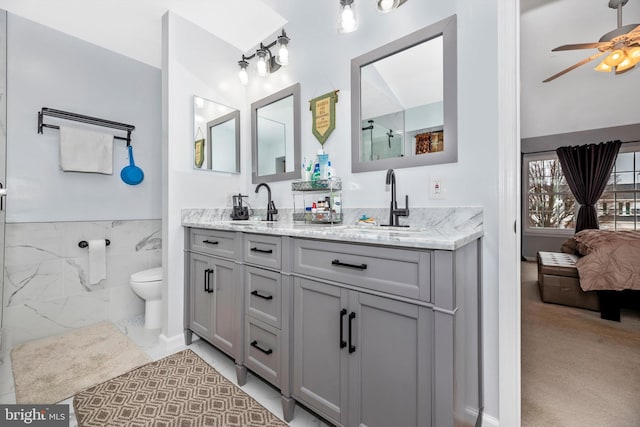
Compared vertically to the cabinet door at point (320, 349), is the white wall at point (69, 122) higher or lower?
higher

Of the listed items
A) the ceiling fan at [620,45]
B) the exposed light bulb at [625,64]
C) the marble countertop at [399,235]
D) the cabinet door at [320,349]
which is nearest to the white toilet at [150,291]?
the marble countertop at [399,235]

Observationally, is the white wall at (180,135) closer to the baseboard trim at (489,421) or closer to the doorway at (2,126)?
the doorway at (2,126)

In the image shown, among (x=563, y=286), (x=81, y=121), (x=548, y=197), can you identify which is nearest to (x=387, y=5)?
(x=81, y=121)

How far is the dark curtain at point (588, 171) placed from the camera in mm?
4488

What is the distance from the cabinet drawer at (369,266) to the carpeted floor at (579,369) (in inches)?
42.5

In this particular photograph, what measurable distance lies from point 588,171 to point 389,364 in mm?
5836

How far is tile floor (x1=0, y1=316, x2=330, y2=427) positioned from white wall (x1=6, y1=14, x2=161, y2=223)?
1.05 meters

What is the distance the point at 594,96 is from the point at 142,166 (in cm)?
667

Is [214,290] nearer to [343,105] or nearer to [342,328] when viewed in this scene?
[342,328]

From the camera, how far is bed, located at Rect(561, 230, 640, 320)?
2.42 meters

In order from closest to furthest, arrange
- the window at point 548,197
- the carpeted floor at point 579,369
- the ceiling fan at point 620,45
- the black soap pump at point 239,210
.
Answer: the carpeted floor at point 579,369
the black soap pump at point 239,210
the ceiling fan at point 620,45
the window at point 548,197

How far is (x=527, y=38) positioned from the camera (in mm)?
3436

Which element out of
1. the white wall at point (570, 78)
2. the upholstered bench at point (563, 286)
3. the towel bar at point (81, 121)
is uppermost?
the white wall at point (570, 78)

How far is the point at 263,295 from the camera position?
1471 mm
